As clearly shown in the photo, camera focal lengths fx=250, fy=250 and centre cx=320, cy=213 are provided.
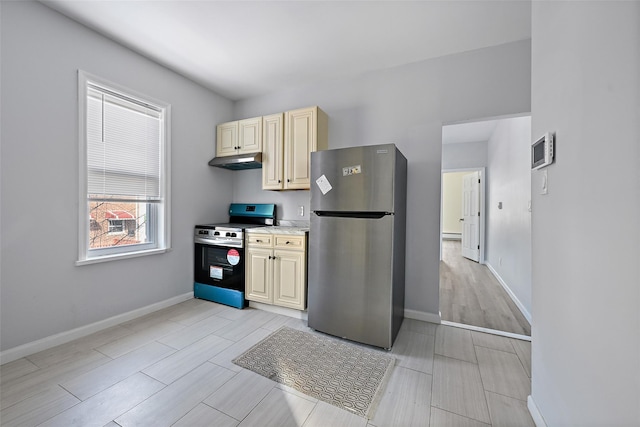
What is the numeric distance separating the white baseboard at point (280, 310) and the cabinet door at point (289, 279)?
4.7 inches

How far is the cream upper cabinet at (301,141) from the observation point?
285 cm

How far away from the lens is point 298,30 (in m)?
2.25

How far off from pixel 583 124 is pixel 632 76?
0.95 ft

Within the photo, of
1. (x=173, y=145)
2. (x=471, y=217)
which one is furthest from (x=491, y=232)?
(x=173, y=145)

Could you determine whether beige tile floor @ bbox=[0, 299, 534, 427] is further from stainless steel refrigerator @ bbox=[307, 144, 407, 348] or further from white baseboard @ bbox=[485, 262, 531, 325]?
white baseboard @ bbox=[485, 262, 531, 325]

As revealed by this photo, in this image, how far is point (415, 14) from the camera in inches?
80.7

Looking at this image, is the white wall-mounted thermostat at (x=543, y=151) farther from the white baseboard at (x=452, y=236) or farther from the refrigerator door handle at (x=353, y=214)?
the white baseboard at (x=452, y=236)

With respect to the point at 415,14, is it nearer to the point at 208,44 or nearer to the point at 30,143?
the point at 208,44

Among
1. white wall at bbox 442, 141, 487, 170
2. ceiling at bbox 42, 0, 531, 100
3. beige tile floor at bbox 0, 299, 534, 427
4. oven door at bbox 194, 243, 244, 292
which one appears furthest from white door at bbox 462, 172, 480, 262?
oven door at bbox 194, 243, 244, 292

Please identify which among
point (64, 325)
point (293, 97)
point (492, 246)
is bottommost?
point (64, 325)

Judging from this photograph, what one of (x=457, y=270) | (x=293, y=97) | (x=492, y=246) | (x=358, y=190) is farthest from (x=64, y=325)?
(x=492, y=246)

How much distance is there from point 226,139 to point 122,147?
1.18 meters

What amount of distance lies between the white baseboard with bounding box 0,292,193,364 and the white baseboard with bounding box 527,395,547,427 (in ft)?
10.9

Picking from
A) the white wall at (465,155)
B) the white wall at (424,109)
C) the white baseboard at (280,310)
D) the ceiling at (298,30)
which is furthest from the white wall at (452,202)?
the white baseboard at (280,310)
